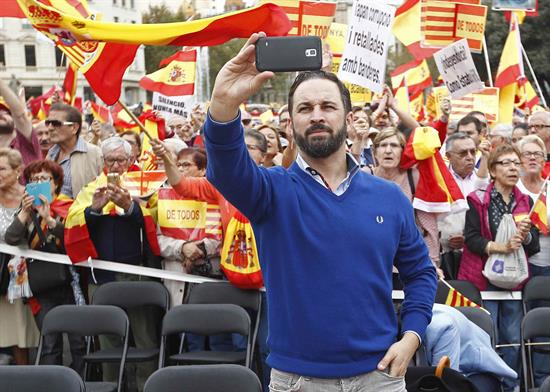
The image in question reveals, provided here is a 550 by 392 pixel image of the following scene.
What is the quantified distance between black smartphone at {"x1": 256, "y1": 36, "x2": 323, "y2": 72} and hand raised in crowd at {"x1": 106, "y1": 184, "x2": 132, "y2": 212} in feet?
Result: 12.5

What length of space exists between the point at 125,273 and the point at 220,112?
4332 mm

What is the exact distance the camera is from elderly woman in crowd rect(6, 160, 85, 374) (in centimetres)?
676

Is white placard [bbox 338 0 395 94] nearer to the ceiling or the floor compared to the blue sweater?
nearer to the ceiling

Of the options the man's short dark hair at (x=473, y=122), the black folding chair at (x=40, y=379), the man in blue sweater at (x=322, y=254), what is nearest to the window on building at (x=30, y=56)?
the man's short dark hair at (x=473, y=122)

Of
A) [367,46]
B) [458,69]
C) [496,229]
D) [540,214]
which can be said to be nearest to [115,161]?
[367,46]

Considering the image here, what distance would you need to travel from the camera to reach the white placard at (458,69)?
9.40 metres

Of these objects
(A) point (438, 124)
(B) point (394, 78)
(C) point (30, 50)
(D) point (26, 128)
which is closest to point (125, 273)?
(D) point (26, 128)

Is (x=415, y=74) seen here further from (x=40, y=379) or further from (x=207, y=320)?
(x=40, y=379)

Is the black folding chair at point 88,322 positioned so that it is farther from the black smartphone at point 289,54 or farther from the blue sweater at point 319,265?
the black smartphone at point 289,54

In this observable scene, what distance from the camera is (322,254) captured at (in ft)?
10.4

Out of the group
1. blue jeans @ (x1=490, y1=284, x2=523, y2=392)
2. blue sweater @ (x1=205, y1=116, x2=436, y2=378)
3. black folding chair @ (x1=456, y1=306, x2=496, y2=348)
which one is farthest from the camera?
blue jeans @ (x1=490, y1=284, x2=523, y2=392)

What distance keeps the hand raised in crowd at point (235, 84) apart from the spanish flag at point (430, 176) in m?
3.91

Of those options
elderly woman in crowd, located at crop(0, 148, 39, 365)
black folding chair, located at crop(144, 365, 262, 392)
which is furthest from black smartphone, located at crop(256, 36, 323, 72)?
elderly woman in crowd, located at crop(0, 148, 39, 365)

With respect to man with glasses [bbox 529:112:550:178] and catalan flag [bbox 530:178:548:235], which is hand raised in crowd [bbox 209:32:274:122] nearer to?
catalan flag [bbox 530:178:548:235]
